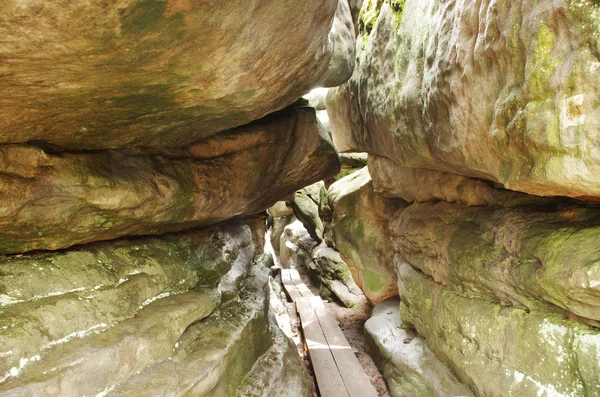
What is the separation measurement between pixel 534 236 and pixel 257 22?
3402 millimetres

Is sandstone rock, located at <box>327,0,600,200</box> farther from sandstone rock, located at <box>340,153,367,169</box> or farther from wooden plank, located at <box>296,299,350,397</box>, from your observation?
sandstone rock, located at <box>340,153,367,169</box>

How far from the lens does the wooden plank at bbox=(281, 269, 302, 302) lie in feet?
40.8

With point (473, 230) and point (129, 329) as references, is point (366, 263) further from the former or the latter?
point (129, 329)

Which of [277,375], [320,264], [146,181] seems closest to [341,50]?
[146,181]

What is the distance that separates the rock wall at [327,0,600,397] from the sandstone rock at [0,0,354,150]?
1.33 meters

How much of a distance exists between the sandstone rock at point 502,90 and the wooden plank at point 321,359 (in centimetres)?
411

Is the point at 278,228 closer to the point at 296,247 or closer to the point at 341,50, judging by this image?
the point at 296,247

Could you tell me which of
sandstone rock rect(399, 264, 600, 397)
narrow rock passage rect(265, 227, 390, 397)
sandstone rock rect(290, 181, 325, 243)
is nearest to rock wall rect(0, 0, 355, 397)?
narrow rock passage rect(265, 227, 390, 397)

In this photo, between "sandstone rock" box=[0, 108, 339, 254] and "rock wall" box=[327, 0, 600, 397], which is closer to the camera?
"rock wall" box=[327, 0, 600, 397]

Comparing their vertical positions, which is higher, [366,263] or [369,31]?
[369,31]

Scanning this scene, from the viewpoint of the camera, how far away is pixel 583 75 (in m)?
2.22

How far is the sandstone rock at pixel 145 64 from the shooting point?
2.28 meters

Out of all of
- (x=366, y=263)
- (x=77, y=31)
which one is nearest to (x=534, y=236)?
(x=77, y=31)

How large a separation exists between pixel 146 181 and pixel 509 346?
4558mm
